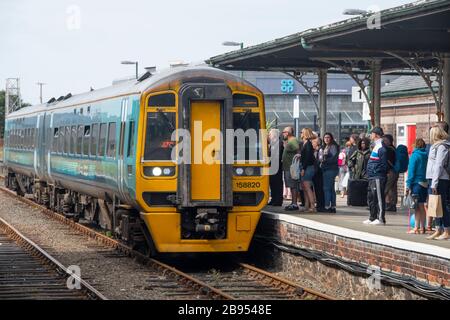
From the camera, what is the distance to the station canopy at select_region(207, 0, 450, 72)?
1505 cm

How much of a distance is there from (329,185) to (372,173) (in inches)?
135

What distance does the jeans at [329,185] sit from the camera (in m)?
17.8

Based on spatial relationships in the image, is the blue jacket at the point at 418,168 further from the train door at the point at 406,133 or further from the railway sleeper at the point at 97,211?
the train door at the point at 406,133

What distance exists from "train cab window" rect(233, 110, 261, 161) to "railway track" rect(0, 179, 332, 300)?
1.67 meters

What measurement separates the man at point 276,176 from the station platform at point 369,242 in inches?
29.6

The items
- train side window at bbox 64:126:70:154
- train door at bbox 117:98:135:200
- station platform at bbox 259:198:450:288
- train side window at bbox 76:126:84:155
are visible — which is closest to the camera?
station platform at bbox 259:198:450:288

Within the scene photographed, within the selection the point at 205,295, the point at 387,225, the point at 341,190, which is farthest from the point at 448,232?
the point at 341,190

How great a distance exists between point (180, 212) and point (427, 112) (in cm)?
1730

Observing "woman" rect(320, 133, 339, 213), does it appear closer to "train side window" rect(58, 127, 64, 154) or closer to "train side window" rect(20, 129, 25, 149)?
"train side window" rect(58, 127, 64, 154)

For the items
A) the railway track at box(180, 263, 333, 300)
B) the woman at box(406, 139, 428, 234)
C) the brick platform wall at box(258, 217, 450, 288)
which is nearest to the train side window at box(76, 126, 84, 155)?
the brick platform wall at box(258, 217, 450, 288)

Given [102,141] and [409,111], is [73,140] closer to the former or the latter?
[102,141]

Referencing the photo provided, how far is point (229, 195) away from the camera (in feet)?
48.0

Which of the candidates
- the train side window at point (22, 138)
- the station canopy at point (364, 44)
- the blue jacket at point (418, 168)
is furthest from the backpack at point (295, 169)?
the train side window at point (22, 138)

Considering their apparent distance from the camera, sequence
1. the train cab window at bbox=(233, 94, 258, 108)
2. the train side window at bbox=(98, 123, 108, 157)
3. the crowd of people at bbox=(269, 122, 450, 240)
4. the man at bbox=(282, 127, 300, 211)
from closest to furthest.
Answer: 1. the crowd of people at bbox=(269, 122, 450, 240)
2. the train cab window at bbox=(233, 94, 258, 108)
3. the train side window at bbox=(98, 123, 108, 157)
4. the man at bbox=(282, 127, 300, 211)
